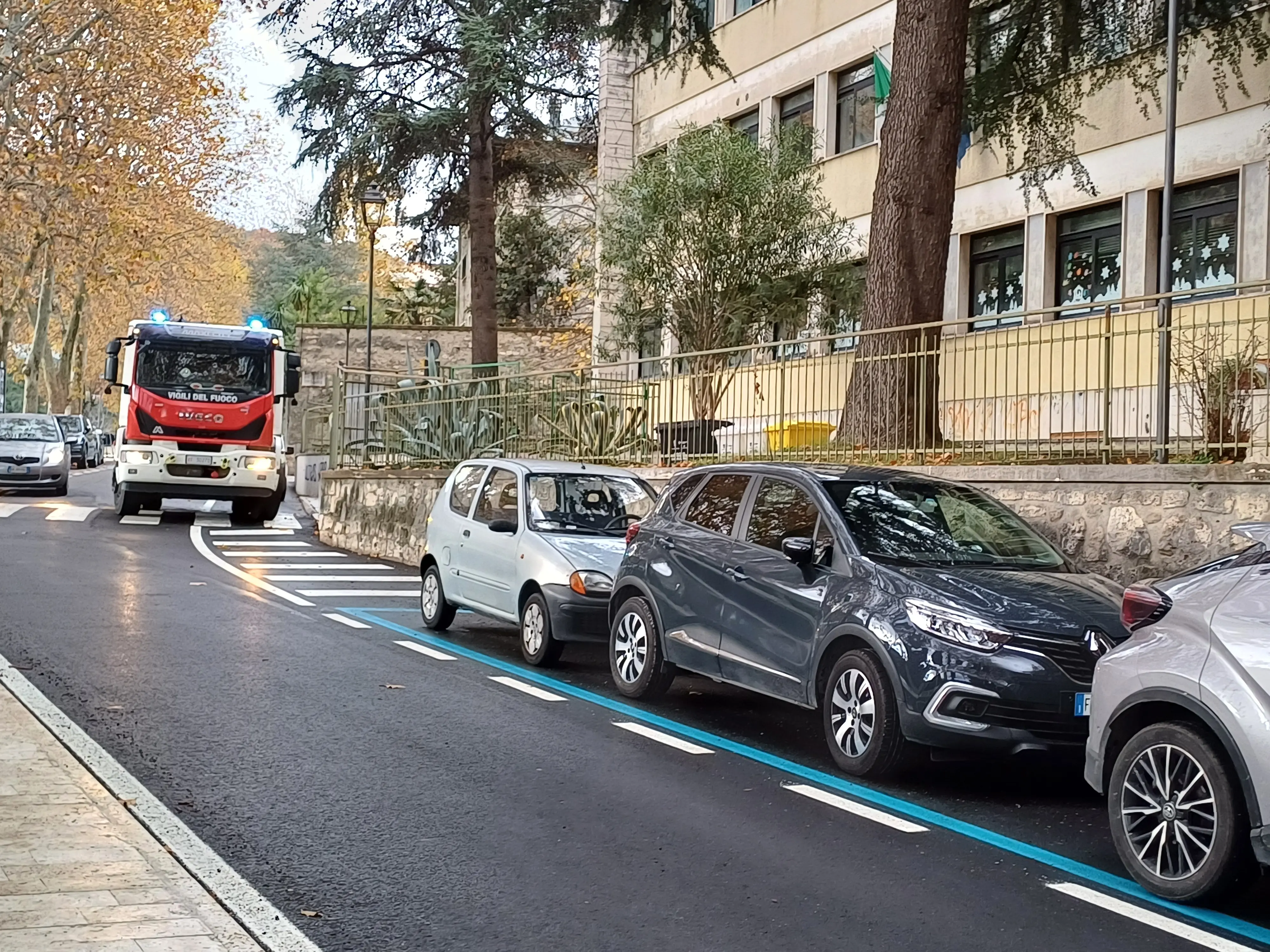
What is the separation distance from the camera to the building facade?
2036 cm

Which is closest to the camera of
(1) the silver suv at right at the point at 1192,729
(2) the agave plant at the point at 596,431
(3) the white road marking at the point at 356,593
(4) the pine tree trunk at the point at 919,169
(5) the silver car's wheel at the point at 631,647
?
(1) the silver suv at right at the point at 1192,729

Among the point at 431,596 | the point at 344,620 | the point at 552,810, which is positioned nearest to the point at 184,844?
the point at 552,810

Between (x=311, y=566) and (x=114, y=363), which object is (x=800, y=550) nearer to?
(x=311, y=566)

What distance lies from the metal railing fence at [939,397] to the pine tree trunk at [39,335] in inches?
1411

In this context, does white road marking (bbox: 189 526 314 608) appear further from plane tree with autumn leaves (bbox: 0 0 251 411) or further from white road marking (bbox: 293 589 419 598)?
plane tree with autumn leaves (bbox: 0 0 251 411)

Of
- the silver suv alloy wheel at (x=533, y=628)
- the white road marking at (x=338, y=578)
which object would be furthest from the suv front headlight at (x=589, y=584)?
the white road marking at (x=338, y=578)

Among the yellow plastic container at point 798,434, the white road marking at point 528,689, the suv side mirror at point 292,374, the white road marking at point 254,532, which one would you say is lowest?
the white road marking at point 528,689

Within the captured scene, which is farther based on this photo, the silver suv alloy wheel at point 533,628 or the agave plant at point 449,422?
the agave plant at point 449,422

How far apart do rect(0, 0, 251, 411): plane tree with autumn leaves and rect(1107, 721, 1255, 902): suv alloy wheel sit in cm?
3698

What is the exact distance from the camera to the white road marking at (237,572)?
651 inches

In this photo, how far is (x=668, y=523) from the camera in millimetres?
10477

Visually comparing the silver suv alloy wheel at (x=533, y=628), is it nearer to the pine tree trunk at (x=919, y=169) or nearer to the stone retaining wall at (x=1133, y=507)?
the stone retaining wall at (x=1133, y=507)

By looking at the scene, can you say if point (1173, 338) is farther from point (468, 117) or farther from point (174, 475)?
point (468, 117)

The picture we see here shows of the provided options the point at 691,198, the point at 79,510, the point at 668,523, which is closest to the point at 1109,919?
the point at 668,523
